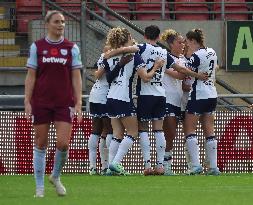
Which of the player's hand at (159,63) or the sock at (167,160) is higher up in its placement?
the player's hand at (159,63)

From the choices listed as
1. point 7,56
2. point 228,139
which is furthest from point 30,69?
point 7,56

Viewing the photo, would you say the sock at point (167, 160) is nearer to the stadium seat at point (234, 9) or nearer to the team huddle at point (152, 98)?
the team huddle at point (152, 98)

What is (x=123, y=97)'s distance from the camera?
618 inches

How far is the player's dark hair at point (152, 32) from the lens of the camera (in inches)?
624

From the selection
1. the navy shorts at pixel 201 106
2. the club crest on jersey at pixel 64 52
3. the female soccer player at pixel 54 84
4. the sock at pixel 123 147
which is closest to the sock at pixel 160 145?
the sock at pixel 123 147

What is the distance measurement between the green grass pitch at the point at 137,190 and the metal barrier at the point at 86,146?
4.54 feet

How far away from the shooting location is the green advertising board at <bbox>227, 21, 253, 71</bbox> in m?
22.5

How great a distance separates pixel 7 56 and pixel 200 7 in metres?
4.61

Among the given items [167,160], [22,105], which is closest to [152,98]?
[167,160]

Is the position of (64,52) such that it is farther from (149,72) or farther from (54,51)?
(149,72)

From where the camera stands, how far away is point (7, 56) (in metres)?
21.2

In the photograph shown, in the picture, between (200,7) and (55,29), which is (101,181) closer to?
(55,29)

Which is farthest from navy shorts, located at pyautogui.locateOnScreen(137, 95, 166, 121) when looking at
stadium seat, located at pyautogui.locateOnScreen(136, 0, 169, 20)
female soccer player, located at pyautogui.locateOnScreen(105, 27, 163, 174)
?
stadium seat, located at pyautogui.locateOnScreen(136, 0, 169, 20)

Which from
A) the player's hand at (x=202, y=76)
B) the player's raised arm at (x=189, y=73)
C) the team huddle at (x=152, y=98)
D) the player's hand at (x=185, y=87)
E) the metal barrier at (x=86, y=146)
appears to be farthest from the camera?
the metal barrier at (x=86, y=146)
